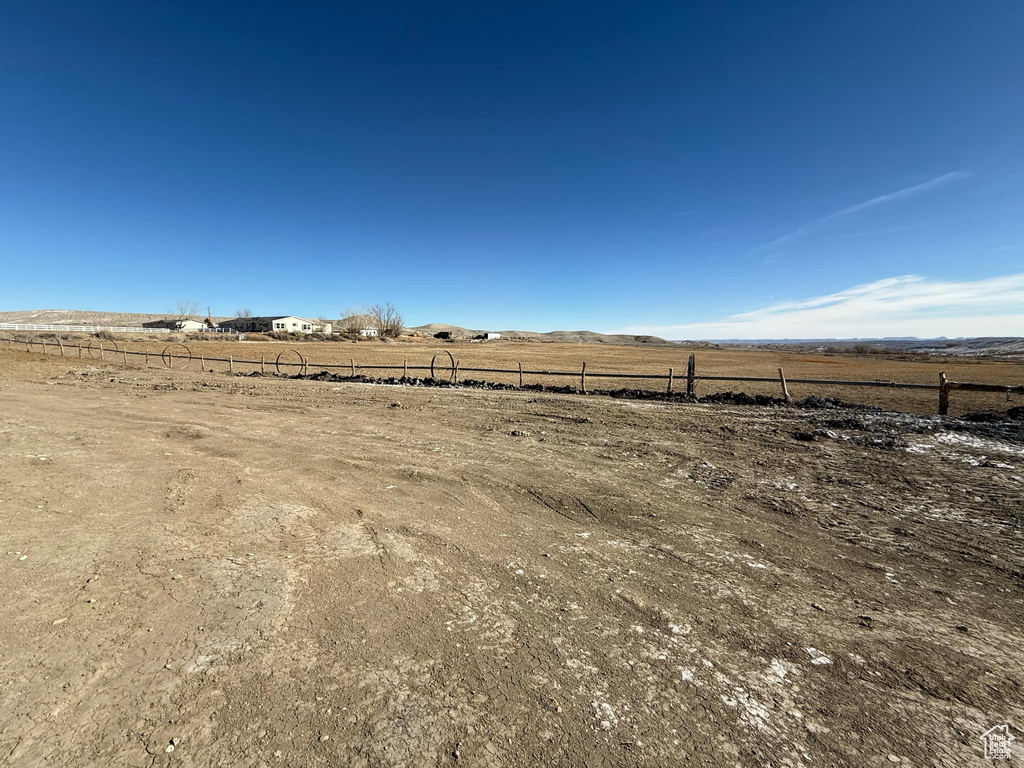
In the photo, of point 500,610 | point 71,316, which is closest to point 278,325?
point 71,316

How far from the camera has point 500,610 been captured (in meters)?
3.33

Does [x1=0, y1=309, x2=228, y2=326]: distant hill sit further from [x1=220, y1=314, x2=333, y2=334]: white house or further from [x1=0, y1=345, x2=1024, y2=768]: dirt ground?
[x1=0, y1=345, x2=1024, y2=768]: dirt ground

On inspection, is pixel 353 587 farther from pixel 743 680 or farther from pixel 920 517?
pixel 920 517

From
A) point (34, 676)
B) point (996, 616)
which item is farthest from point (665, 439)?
point (34, 676)

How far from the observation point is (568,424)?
1081 cm

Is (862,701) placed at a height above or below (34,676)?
below

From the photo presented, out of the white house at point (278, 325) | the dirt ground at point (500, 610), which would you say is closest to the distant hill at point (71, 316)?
the white house at point (278, 325)

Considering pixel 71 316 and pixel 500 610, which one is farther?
pixel 71 316

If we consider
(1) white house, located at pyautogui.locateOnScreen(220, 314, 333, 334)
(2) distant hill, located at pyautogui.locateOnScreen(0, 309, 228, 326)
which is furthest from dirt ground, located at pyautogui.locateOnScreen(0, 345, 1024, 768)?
(2) distant hill, located at pyautogui.locateOnScreen(0, 309, 228, 326)

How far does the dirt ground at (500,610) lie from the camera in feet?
7.45

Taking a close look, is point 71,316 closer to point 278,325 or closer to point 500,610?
point 278,325

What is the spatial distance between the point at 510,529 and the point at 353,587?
1.83 metres

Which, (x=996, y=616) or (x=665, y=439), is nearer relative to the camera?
(x=996, y=616)

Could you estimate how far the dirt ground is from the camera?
2271mm
